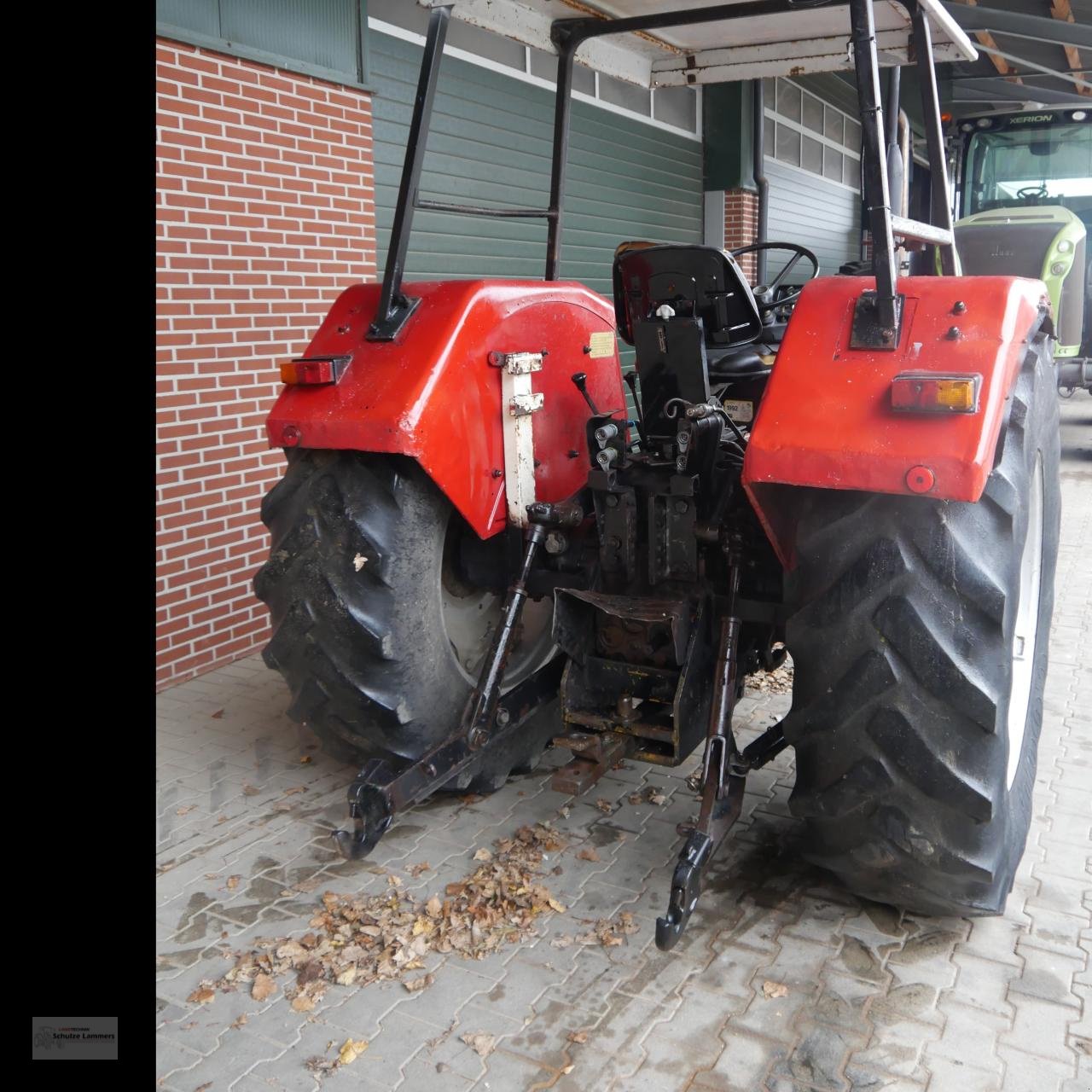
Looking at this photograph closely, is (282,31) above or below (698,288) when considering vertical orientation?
above

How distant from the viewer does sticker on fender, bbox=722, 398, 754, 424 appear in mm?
3590

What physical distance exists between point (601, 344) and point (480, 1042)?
215 centimetres

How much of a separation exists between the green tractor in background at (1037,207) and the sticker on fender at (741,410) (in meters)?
5.63

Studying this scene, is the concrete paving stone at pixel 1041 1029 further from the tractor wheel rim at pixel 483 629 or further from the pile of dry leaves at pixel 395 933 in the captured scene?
the tractor wheel rim at pixel 483 629

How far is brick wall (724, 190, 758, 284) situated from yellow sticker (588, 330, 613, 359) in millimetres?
6946

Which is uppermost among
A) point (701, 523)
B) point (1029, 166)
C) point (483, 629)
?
point (1029, 166)

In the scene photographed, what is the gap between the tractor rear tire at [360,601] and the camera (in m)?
2.83

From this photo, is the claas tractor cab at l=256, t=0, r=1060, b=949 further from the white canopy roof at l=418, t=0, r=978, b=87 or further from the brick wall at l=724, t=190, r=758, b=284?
the brick wall at l=724, t=190, r=758, b=284

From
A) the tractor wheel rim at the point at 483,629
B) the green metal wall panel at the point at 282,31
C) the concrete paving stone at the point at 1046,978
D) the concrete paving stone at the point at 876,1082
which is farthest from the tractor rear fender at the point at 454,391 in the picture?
the green metal wall panel at the point at 282,31

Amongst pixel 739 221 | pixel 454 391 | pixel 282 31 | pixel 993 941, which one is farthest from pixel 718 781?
pixel 739 221

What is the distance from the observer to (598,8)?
10.4ft

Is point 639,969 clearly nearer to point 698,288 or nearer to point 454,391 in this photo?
point 454,391

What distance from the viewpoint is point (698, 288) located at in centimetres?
336
